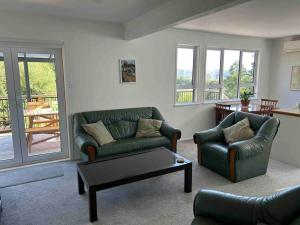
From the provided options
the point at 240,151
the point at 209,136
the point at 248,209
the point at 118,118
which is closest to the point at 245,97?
the point at 209,136

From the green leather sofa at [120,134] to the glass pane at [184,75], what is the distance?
0.99 metres

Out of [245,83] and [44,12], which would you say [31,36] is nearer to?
[44,12]

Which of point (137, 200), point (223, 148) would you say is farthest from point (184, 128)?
point (137, 200)

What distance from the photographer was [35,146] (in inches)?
156

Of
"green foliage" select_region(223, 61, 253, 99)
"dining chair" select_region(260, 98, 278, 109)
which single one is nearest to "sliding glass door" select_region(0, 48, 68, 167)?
"green foliage" select_region(223, 61, 253, 99)

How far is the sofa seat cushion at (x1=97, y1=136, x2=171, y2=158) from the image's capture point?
3402mm

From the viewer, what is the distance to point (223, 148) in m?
3.33

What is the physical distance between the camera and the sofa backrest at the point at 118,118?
3.95 m

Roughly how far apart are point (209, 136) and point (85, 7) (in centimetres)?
280

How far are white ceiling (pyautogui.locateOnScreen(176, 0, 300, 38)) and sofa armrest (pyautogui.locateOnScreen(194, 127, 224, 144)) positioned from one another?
1959 millimetres

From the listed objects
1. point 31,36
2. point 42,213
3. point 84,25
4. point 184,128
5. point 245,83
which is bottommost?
point 42,213

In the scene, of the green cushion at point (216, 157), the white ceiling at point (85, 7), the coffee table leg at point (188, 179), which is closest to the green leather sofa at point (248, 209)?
the coffee table leg at point (188, 179)

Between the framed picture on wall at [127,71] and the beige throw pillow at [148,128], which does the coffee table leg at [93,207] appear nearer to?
the beige throw pillow at [148,128]

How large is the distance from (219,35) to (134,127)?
3163 millimetres
